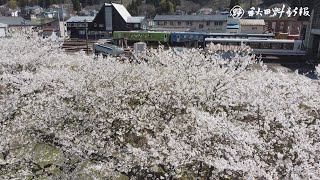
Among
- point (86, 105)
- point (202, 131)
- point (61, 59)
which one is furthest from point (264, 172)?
point (61, 59)

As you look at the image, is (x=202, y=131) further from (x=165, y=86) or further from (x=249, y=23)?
(x=249, y=23)

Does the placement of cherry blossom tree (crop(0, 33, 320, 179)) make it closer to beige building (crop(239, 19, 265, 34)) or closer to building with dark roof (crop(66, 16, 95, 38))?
building with dark roof (crop(66, 16, 95, 38))

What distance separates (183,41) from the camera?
34.0 meters

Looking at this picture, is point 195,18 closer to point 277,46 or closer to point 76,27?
point 277,46

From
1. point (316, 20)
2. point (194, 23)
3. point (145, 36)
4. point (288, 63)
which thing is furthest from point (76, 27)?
point (316, 20)

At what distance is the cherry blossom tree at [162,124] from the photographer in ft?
17.1

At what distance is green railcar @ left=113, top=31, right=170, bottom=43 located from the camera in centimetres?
3480

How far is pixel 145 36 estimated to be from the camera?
117 feet

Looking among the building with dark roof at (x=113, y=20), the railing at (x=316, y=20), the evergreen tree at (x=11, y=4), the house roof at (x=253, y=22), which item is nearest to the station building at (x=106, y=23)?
the building with dark roof at (x=113, y=20)

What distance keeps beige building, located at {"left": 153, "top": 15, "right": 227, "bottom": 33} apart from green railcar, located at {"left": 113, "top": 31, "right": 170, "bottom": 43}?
9.51 m

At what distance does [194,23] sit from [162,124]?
38.2 meters

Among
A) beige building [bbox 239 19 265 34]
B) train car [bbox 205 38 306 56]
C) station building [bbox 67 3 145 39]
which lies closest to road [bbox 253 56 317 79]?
train car [bbox 205 38 306 56]

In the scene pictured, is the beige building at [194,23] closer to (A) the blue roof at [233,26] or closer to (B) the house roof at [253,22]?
(A) the blue roof at [233,26]

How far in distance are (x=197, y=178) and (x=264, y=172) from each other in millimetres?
1845
